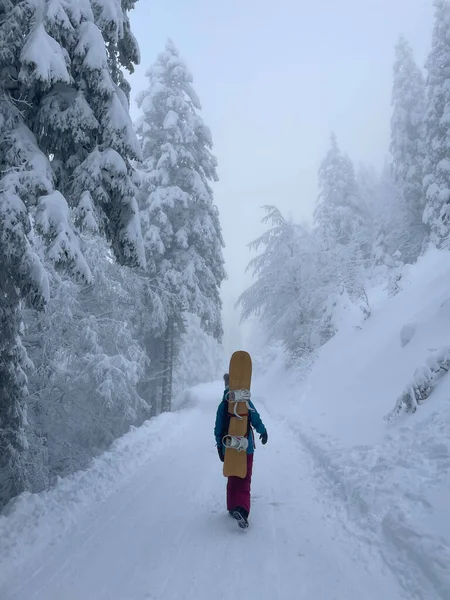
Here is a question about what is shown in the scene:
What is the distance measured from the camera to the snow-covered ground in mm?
3770

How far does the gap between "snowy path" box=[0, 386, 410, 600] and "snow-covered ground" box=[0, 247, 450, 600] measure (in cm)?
2

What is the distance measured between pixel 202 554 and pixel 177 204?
13350 millimetres

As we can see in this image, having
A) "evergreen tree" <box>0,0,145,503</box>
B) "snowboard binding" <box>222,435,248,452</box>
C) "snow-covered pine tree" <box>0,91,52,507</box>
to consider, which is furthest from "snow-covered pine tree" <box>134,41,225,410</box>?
"snowboard binding" <box>222,435,248,452</box>

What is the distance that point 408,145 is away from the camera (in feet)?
86.0

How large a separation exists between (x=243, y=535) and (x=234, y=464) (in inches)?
32.0

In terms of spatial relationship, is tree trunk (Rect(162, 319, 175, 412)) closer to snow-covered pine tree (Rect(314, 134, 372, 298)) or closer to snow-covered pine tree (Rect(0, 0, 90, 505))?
snow-covered pine tree (Rect(0, 0, 90, 505))

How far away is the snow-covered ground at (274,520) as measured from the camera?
377 centimetres

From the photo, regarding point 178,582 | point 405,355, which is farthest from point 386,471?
point 405,355

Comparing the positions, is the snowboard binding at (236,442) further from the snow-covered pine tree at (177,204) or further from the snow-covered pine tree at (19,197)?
the snow-covered pine tree at (177,204)

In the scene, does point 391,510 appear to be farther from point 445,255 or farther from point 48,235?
point 445,255

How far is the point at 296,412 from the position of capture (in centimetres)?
1391

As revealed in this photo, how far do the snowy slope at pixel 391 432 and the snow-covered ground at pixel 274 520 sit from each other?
2cm

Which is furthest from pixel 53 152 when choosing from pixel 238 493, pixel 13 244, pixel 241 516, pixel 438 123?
pixel 438 123

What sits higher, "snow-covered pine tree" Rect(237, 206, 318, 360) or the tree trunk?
"snow-covered pine tree" Rect(237, 206, 318, 360)
